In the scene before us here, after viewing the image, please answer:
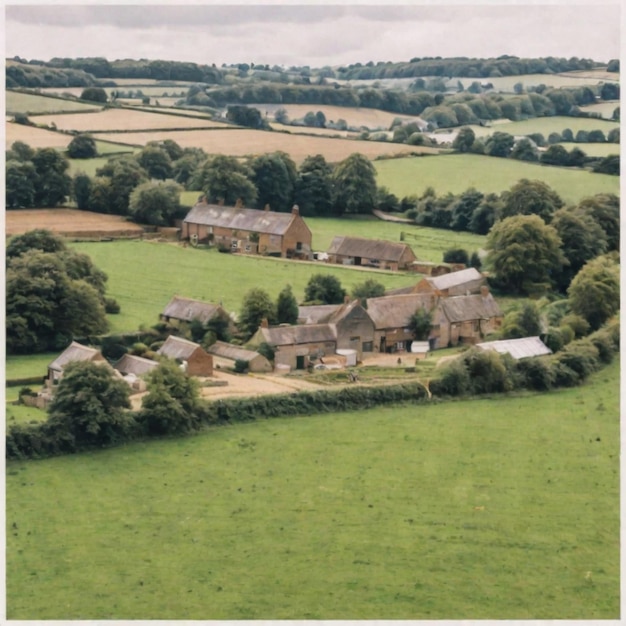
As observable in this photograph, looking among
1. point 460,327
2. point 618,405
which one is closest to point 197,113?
point 460,327

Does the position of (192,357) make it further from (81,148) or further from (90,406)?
(81,148)

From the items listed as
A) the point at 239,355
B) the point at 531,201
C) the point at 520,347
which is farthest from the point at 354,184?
the point at 239,355

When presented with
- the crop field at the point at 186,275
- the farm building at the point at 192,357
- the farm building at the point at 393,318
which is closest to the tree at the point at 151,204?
the crop field at the point at 186,275

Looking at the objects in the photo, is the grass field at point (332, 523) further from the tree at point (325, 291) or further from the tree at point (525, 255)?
the tree at point (525, 255)

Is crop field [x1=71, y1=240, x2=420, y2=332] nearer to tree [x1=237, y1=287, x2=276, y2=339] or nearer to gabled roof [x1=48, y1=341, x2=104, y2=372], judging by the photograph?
tree [x1=237, y1=287, x2=276, y2=339]

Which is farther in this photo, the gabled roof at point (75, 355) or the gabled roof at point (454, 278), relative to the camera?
the gabled roof at point (454, 278)

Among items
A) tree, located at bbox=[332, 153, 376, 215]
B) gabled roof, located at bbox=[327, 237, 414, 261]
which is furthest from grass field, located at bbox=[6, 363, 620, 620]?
tree, located at bbox=[332, 153, 376, 215]
